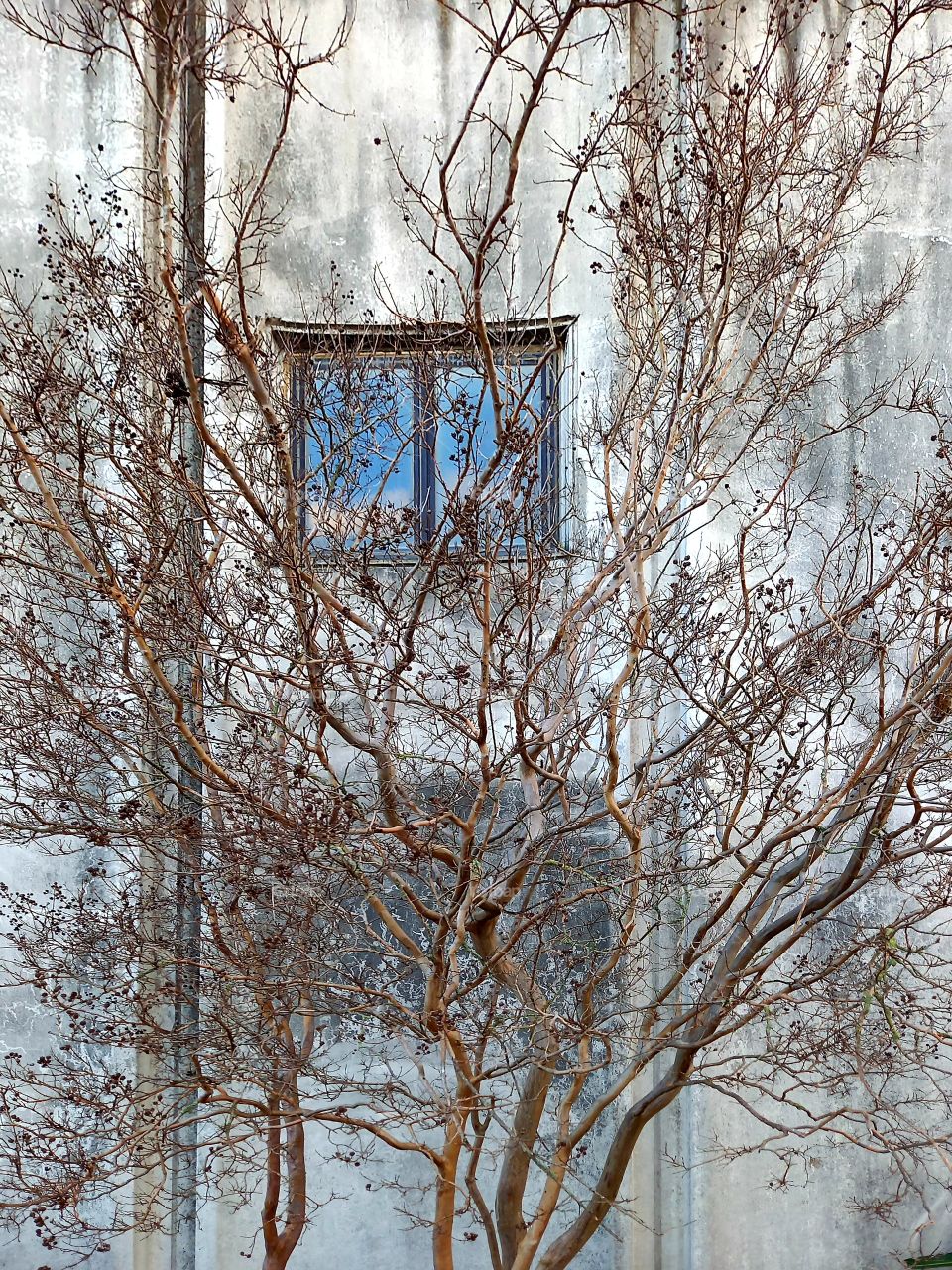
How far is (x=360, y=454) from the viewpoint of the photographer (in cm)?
835

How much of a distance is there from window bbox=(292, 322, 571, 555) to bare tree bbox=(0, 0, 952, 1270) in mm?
72

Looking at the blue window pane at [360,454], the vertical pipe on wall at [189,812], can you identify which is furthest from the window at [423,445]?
the vertical pipe on wall at [189,812]

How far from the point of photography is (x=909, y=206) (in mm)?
9289

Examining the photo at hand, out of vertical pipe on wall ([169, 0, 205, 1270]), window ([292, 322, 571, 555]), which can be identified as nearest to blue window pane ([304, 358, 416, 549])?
window ([292, 322, 571, 555])

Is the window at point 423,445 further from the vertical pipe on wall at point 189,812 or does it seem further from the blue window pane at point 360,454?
the vertical pipe on wall at point 189,812

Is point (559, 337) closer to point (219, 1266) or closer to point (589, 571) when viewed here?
point (589, 571)

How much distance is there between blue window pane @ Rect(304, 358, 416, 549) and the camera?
6.54 meters

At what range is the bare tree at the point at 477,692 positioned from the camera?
235 inches

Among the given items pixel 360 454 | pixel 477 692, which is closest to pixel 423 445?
pixel 360 454

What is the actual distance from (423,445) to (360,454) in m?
2.01

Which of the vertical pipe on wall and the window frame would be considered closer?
the vertical pipe on wall

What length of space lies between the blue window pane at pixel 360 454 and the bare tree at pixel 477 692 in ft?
0.24

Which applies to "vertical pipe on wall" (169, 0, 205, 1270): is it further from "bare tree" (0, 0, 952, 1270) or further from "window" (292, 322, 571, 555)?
"window" (292, 322, 571, 555)

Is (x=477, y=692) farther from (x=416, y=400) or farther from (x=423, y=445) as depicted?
(x=423, y=445)
